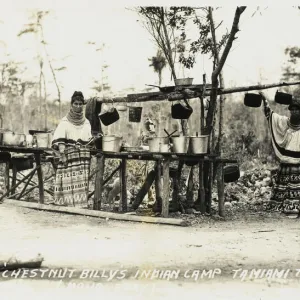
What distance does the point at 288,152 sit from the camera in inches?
321

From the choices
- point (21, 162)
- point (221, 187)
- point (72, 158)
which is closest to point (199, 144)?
point (221, 187)

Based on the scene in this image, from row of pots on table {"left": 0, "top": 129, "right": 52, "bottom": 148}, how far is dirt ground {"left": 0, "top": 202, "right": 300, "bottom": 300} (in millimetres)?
1542

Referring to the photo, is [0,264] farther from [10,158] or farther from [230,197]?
[230,197]

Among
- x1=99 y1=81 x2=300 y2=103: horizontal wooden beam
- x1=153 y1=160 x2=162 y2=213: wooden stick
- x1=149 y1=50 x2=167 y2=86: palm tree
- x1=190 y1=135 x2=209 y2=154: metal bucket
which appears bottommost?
x1=153 y1=160 x2=162 y2=213: wooden stick

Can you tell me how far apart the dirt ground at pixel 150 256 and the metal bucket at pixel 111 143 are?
116cm

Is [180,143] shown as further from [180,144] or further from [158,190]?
[158,190]

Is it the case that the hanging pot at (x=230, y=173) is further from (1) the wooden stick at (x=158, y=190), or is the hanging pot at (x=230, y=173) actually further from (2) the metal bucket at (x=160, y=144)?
(2) the metal bucket at (x=160, y=144)

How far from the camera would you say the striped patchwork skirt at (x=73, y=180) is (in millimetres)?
7953

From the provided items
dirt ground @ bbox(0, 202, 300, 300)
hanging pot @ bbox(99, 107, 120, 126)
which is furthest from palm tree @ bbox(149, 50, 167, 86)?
dirt ground @ bbox(0, 202, 300, 300)

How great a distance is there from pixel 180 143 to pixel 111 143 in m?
1.14

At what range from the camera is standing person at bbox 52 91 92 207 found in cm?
794

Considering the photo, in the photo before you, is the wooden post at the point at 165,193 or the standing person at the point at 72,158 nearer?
the wooden post at the point at 165,193

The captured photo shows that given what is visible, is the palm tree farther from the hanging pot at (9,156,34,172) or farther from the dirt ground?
the dirt ground

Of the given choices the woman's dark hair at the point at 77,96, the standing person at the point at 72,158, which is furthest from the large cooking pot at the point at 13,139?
the woman's dark hair at the point at 77,96
